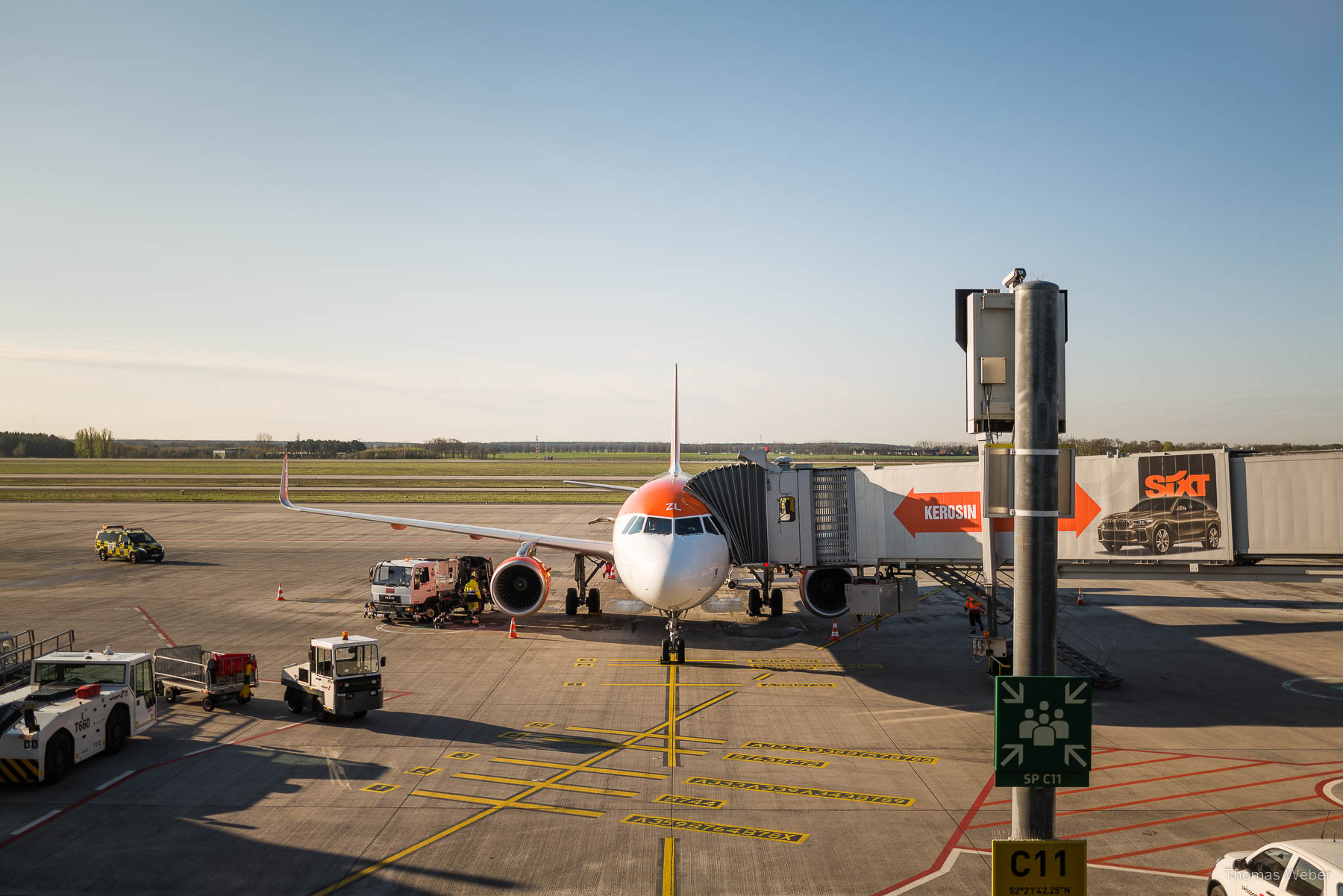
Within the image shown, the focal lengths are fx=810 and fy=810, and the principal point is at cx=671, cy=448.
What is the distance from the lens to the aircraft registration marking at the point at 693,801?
1555cm

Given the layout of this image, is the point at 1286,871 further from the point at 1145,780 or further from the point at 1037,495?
the point at 1037,495

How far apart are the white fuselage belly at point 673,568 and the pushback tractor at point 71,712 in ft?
42.6

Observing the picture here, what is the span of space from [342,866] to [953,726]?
14.6m

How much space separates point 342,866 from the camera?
1305cm

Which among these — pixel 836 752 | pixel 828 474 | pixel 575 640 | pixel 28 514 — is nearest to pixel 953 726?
pixel 836 752

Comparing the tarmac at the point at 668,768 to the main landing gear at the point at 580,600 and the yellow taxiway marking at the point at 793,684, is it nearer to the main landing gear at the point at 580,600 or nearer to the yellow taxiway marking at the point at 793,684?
the yellow taxiway marking at the point at 793,684

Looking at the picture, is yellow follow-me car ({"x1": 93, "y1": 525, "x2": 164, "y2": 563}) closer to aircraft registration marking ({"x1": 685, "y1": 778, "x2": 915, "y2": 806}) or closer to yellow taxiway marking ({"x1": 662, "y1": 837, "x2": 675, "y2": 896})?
aircraft registration marking ({"x1": 685, "y1": 778, "x2": 915, "y2": 806})

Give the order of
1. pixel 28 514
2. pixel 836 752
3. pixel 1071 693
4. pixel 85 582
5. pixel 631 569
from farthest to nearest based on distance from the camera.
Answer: pixel 28 514 < pixel 85 582 < pixel 631 569 < pixel 836 752 < pixel 1071 693

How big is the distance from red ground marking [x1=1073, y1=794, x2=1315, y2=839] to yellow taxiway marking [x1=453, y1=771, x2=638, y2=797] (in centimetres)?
834

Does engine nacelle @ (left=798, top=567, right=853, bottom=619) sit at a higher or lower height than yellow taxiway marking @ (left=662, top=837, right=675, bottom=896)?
higher

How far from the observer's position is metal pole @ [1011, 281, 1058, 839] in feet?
20.6

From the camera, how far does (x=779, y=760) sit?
59.3 feet

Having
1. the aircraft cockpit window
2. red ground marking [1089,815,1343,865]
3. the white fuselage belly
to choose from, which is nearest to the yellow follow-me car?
the white fuselage belly

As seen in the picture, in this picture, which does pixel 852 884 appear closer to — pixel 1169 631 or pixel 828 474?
pixel 828 474
